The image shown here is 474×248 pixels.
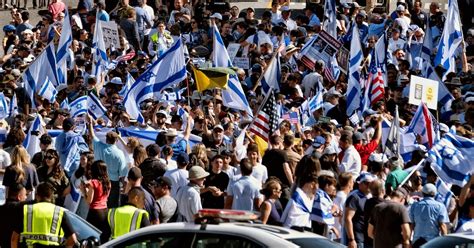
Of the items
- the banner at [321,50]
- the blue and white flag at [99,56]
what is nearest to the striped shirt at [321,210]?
the banner at [321,50]

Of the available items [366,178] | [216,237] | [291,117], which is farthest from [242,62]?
[216,237]

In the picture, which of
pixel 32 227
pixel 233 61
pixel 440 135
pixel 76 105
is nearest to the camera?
pixel 32 227

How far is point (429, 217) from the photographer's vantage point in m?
18.4

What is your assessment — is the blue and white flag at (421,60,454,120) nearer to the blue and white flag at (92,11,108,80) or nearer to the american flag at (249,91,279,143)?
the american flag at (249,91,279,143)

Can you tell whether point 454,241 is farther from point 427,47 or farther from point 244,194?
point 427,47

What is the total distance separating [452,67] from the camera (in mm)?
28703

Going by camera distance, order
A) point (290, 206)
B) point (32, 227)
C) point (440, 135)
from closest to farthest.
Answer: point (32, 227) → point (290, 206) → point (440, 135)

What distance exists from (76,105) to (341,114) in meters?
4.31

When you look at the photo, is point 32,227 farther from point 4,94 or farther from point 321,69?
point 321,69

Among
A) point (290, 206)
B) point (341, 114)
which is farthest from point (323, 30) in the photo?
point (290, 206)

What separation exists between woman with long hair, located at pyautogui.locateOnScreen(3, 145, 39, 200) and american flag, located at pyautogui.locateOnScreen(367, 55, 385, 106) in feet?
22.7

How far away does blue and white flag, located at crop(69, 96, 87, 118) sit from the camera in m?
25.4

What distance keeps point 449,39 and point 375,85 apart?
9.58 ft

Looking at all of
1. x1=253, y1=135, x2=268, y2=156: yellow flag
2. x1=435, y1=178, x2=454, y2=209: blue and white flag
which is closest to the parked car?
x1=435, y1=178, x2=454, y2=209: blue and white flag
